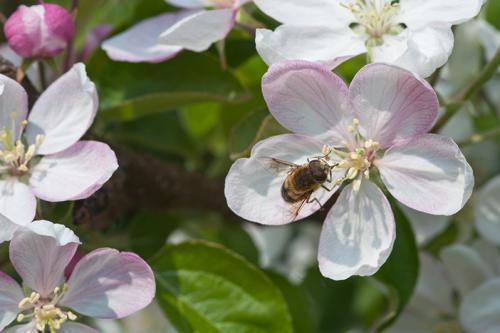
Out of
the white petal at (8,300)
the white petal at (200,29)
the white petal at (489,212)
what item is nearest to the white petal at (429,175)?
the white petal at (200,29)

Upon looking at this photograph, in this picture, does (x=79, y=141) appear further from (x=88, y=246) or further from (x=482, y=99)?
(x=482, y=99)

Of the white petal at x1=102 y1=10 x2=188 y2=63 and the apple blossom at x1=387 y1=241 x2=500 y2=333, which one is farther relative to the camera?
the apple blossom at x1=387 y1=241 x2=500 y2=333

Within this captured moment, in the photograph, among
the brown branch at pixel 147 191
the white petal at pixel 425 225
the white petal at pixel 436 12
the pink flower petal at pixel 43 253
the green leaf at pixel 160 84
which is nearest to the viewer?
the pink flower petal at pixel 43 253

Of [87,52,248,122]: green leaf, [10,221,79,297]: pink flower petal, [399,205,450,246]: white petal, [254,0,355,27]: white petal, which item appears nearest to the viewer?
[10,221,79,297]: pink flower petal

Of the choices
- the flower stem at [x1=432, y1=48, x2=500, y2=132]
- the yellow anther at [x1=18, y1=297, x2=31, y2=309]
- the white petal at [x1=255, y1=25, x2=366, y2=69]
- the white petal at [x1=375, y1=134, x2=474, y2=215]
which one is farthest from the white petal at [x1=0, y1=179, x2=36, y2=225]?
the flower stem at [x1=432, y1=48, x2=500, y2=132]

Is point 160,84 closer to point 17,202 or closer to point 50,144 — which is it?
point 50,144

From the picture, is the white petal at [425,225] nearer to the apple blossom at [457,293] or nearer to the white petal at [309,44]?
the apple blossom at [457,293]

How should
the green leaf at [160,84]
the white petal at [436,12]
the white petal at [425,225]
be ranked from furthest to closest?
1. the white petal at [425,225]
2. the green leaf at [160,84]
3. the white petal at [436,12]

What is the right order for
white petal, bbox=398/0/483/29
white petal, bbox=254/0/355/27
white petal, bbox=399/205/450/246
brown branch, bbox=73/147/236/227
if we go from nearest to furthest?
→ white petal, bbox=398/0/483/29 → white petal, bbox=254/0/355/27 → brown branch, bbox=73/147/236/227 → white petal, bbox=399/205/450/246

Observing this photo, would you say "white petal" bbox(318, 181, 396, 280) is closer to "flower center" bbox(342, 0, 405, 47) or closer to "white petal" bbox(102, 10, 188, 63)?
"flower center" bbox(342, 0, 405, 47)
